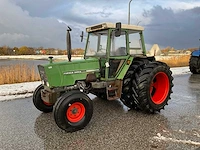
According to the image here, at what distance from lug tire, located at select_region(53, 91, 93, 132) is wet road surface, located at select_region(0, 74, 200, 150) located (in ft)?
0.51

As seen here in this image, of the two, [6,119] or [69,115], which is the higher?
[69,115]

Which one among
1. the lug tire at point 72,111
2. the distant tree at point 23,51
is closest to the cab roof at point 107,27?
the lug tire at point 72,111

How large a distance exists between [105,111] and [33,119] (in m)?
1.69

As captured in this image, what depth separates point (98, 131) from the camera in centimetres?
384

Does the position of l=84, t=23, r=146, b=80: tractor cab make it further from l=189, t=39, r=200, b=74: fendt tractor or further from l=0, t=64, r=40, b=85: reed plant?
l=189, t=39, r=200, b=74: fendt tractor

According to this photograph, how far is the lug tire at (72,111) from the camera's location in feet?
12.0

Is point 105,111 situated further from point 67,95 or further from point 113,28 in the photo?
point 113,28

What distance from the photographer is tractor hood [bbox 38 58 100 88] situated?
4.09m

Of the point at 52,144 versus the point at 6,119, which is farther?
the point at 6,119

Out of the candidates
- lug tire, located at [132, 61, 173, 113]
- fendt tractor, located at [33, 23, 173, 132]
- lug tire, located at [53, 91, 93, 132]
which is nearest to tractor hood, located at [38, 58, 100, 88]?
fendt tractor, located at [33, 23, 173, 132]

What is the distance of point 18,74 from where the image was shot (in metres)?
9.31

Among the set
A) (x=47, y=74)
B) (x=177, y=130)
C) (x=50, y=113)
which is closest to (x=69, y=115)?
(x=47, y=74)

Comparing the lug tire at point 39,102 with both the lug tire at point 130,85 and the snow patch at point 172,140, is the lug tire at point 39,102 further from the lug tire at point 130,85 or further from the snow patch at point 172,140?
the snow patch at point 172,140

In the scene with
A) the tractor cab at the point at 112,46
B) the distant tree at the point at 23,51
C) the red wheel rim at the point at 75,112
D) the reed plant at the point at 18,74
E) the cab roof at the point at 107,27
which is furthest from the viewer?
the distant tree at the point at 23,51
